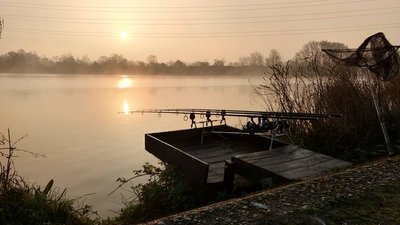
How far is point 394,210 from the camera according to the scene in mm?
3088

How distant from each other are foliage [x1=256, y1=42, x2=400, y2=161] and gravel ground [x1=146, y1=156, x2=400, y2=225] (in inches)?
91.8

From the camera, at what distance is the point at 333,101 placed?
7.49m

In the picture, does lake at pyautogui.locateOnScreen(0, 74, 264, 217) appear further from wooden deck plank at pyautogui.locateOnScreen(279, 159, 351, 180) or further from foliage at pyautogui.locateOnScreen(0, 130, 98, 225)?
wooden deck plank at pyautogui.locateOnScreen(279, 159, 351, 180)

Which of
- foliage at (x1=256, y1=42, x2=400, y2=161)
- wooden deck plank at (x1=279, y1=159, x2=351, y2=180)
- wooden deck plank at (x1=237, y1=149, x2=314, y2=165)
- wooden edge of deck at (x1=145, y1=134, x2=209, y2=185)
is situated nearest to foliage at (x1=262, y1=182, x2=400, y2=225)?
wooden deck plank at (x1=279, y1=159, x2=351, y2=180)

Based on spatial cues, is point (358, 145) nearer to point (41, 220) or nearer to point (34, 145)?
point (41, 220)


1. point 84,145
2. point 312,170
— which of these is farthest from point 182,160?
point 84,145

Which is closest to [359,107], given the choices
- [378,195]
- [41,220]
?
[378,195]

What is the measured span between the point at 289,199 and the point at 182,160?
7.85 feet

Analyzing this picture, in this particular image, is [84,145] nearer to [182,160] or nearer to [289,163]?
[182,160]

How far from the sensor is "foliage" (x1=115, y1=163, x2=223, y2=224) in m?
5.50

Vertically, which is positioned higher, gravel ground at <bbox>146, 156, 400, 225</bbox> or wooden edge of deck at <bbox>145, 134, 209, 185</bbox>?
gravel ground at <bbox>146, 156, 400, 225</bbox>

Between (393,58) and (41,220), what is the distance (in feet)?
21.2

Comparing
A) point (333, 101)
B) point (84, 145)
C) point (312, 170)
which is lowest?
point (84, 145)

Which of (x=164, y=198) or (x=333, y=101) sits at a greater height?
(x=333, y=101)
